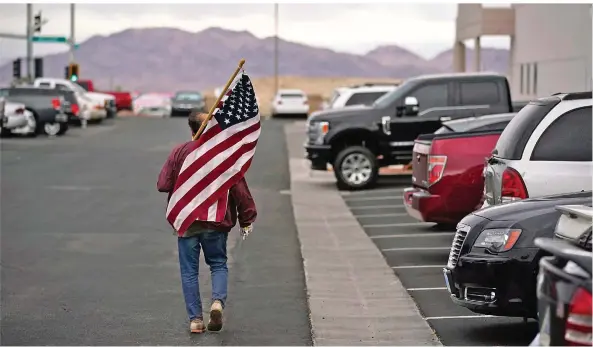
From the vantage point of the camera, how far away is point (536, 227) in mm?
9258

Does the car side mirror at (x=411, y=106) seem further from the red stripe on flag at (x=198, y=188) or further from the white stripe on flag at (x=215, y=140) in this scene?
the red stripe on flag at (x=198, y=188)

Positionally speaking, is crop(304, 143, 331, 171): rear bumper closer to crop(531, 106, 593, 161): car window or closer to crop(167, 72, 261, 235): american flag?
crop(531, 106, 593, 161): car window

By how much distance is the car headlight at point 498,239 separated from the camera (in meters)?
9.29

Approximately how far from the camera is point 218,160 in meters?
10.3

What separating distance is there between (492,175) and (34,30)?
6356 centimetres

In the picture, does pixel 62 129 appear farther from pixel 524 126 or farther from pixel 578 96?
pixel 578 96

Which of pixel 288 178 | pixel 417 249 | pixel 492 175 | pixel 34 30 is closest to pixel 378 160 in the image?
pixel 288 178

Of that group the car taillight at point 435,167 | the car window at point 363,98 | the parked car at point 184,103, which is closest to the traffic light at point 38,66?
the parked car at point 184,103

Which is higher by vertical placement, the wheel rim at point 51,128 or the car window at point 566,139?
the wheel rim at point 51,128

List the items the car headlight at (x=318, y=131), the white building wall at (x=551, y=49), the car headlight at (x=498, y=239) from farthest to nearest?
the white building wall at (x=551, y=49), the car headlight at (x=318, y=131), the car headlight at (x=498, y=239)

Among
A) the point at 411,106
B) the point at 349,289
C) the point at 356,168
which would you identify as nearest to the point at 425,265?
the point at 349,289

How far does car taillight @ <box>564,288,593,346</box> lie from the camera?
4723 millimetres

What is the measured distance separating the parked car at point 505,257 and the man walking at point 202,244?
1.79 meters

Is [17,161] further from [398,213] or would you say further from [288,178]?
[398,213]
